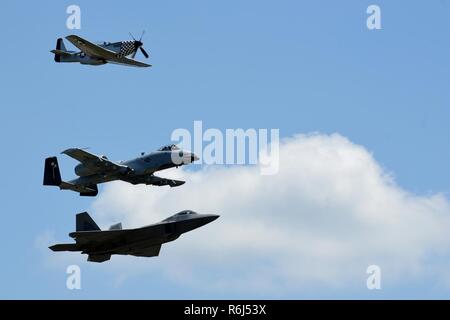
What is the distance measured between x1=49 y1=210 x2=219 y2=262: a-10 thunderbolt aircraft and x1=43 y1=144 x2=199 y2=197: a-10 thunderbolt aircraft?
1052 centimetres

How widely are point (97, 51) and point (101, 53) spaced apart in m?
0.70

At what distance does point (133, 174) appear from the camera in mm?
133125

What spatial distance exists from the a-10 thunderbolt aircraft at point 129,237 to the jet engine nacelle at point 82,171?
11541mm

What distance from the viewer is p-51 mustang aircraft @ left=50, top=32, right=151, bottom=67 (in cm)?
13525

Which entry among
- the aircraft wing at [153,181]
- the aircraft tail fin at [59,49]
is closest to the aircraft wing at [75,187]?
the aircraft wing at [153,181]

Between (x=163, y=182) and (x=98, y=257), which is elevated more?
(x=163, y=182)

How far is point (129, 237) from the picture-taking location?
12212 centimetres

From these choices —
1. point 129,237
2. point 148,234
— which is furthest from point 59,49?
point 148,234

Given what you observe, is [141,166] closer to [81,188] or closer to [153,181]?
[153,181]

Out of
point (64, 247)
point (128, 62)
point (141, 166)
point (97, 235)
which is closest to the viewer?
point (97, 235)

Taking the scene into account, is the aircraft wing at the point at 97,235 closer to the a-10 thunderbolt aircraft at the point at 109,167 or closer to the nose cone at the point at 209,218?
the nose cone at the point at 209,218

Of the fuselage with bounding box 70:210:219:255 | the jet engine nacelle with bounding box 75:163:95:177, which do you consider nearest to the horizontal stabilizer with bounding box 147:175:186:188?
the jet engine nacelle with bounding box 75:163:95:177

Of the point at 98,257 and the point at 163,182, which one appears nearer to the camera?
the point at 98,257
